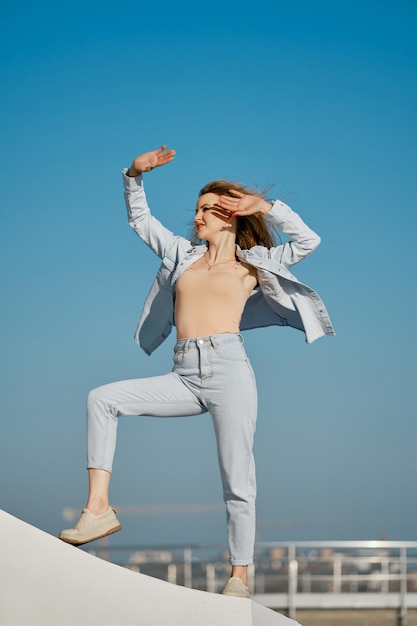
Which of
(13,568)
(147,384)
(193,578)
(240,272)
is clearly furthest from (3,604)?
(193,578)

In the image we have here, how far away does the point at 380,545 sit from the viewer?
10.1 meters

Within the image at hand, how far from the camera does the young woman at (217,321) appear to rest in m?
3.80

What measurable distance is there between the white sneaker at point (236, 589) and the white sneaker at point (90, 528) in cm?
53

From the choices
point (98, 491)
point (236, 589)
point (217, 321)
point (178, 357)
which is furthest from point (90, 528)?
point (217, 321)

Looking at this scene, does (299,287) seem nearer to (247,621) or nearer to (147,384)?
(147,384)

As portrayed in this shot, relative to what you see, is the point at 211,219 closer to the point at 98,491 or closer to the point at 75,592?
the point at 98,491

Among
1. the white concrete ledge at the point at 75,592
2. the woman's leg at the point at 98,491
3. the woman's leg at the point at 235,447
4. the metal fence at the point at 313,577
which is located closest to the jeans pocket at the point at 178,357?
the woman's leg at the point at 235,447

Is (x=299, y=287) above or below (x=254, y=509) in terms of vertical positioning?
above

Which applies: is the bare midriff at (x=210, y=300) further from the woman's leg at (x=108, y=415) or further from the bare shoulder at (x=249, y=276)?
the woman's leg at (x=108, y=415)

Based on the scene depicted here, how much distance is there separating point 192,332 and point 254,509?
843 millimetres

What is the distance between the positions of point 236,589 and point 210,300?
1.28 meters

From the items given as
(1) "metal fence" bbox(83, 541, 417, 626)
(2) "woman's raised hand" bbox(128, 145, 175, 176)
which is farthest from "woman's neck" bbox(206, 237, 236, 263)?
(1) "metal fence" bbox(83, 541, 417, 626)

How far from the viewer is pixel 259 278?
13.9 ft

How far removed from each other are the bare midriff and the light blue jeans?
74mm
